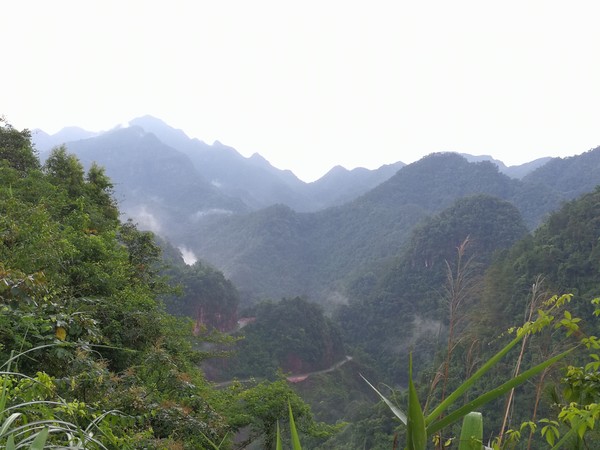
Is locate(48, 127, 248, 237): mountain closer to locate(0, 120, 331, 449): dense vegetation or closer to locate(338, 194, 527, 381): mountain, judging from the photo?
locate(338, 194, 527, 381): mountain

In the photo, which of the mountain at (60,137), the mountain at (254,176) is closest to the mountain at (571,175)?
the mountain at (254,176)

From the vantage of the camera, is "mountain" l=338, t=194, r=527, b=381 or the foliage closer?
the foliage

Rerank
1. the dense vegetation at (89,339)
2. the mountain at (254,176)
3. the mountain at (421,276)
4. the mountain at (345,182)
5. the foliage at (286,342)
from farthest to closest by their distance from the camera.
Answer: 1. the mountain at (254,176)
2. the mountain at (345,182)
3. the mountain at (421,276)
4. the foliage at (286,342)
5. the dense vegetation at (89,339)

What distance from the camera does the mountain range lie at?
64375 mm

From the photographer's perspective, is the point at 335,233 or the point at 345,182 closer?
the point at 335,233

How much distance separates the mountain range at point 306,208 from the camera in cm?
6438

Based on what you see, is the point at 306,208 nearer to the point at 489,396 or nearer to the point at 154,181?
the point at 154,181

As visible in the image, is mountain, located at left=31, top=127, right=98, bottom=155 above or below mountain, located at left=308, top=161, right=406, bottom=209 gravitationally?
above

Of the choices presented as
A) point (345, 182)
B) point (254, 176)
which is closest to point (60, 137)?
point (254, 176)

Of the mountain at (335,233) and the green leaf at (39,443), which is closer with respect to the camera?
the green leaf at (39,443)

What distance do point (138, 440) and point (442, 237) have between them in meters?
45.1

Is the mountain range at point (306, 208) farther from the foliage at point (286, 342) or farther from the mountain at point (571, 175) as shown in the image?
the foliage at point (286, 342)

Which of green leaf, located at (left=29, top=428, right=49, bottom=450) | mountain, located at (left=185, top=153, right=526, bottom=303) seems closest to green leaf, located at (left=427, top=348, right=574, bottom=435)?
green leaf, located at (left=29, top=428, right=49, bottom=450)

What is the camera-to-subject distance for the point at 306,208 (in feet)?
426
